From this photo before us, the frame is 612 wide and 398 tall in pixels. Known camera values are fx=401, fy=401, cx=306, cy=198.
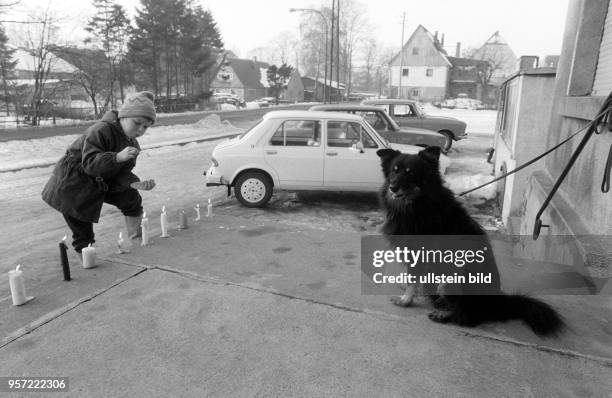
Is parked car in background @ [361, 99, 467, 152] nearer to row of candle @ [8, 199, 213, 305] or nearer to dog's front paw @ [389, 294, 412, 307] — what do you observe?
row of candle @ [8, 199, 213, 305]

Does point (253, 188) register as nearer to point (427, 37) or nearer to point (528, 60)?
point (528, 60)

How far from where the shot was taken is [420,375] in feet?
7.68

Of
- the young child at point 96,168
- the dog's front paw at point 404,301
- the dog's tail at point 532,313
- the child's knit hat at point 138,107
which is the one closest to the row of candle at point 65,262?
the young child at point 96,168

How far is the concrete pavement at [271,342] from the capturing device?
89.4 inches

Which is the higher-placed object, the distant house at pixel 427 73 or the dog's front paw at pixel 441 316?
the distant house at pixel 427 73

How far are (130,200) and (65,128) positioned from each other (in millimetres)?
20665

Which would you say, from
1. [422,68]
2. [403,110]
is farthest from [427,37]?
[403,110]

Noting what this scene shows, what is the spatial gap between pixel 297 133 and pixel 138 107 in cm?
386

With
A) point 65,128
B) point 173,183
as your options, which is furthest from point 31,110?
point 173,183

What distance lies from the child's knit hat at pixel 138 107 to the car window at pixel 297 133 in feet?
11.5

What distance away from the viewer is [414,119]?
47.0 feet

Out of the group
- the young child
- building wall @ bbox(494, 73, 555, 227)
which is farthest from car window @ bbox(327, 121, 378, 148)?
the young child

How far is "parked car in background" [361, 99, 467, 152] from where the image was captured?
46.6 feet

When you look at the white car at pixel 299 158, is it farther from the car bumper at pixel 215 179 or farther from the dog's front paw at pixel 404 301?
the dog's front paw at pixel 404 301
